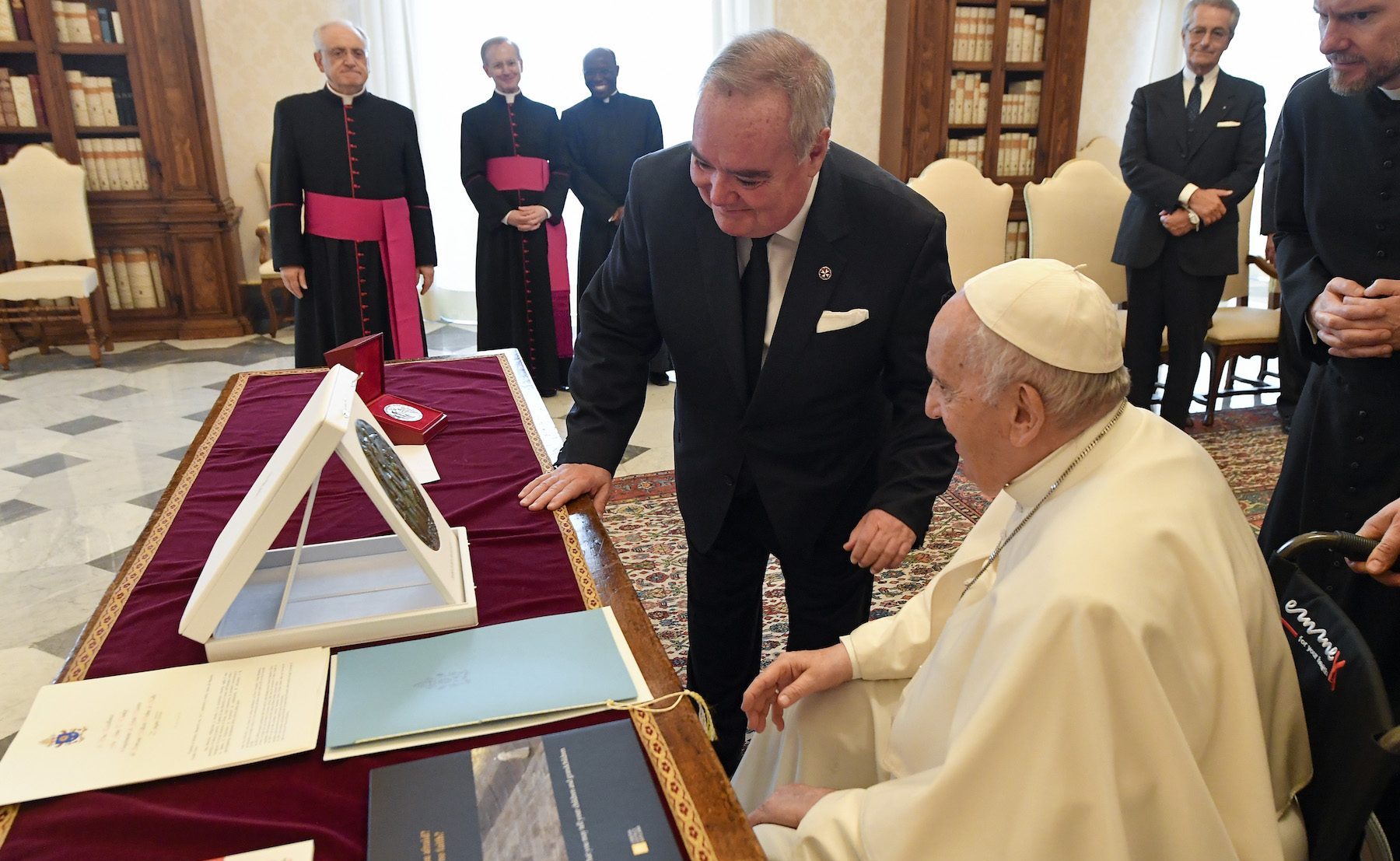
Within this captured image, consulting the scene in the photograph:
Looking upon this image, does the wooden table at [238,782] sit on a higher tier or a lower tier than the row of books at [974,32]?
lower

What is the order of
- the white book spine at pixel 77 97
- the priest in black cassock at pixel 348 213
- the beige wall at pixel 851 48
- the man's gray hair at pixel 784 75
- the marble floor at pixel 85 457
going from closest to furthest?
the man's gray hair at pixel 784 75, the marble floor at pixel 85 457, the priest in black cassock at pixel 348 213, the white book spine at pixel 77 97, the beige wall at pixel 851 48

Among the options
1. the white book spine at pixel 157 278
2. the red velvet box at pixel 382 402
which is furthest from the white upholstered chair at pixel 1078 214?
the white book spine at pixel 157 278

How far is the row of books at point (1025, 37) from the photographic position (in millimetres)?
6809

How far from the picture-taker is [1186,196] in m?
4.52

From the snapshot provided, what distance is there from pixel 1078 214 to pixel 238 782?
16.6 feet

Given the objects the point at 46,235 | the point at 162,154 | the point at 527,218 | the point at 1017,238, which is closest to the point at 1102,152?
the point at 1017,238

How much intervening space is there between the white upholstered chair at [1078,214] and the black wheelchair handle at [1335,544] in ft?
12.5

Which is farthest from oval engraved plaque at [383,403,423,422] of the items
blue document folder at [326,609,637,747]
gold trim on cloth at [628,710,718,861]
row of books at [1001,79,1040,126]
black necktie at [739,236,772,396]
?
row of books at [1001,79,1040,126]

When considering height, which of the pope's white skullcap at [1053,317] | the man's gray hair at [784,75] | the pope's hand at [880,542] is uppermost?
the man's gray hair at [784,75]

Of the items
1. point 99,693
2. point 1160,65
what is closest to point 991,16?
point 1160,65

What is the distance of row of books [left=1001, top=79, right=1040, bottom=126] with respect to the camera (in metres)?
6.99

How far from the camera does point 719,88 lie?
1.54 metres

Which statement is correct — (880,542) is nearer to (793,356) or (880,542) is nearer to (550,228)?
(793,356)

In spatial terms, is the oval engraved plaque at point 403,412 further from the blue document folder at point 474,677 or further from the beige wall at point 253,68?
the beige wall at point 253,68
